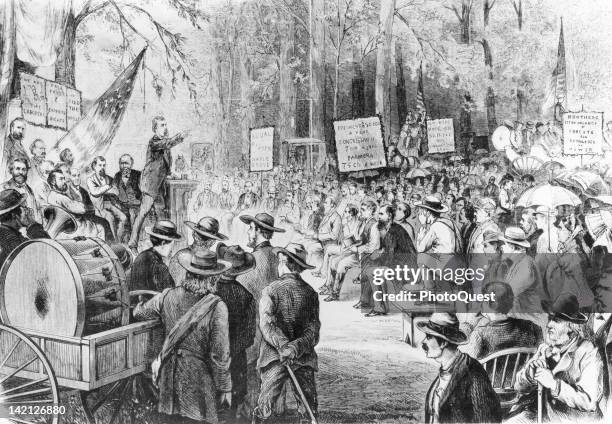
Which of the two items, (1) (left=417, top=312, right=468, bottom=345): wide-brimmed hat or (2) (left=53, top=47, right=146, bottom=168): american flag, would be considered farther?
(2) (left=53, top=47, right=146, bottom=168): american flag

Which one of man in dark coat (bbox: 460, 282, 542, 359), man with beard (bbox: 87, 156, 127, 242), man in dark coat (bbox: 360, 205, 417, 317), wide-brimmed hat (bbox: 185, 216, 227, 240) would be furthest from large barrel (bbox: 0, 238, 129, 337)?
man in dark coat (bbox: 460, 282, 542, 359)

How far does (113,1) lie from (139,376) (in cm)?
374

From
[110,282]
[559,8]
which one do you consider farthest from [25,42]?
[559,8]

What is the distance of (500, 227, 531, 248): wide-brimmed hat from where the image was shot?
222 inches

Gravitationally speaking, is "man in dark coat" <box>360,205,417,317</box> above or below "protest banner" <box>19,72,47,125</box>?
below

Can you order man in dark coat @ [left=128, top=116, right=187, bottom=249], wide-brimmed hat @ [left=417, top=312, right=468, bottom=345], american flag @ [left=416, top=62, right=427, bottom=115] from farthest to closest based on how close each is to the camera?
man in dark coat @ [left=128, top=116, right=187, bottom=249], american flag @ [left=416, top=62, right=427, bottom=115], wide-brimmed hat @ [left=417, top=312, right=468, bottom=345]

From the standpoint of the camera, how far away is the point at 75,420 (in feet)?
18.8

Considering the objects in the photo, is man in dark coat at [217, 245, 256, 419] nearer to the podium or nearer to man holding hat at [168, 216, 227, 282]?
man holding hat at [168, 216, 227, 282]

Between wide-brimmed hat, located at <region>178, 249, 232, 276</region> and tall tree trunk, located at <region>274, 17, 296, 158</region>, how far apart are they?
1188 millimetres

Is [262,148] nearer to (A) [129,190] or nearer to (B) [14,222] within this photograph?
(A) [129,190]

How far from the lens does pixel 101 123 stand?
229 inches

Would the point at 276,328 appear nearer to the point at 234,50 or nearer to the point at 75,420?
the point at 75,420

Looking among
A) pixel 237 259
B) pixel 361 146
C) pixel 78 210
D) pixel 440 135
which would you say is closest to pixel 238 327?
pixel 237 259

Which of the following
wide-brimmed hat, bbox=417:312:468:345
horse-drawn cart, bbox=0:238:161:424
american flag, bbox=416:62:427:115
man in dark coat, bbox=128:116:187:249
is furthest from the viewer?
man in dark coat, bbox=128:116:187:249
